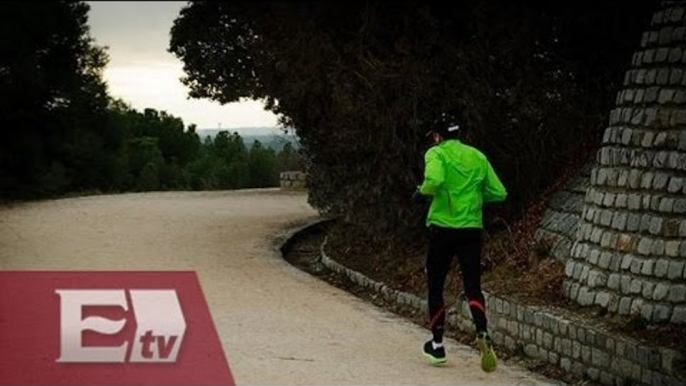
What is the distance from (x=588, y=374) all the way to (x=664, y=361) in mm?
1105

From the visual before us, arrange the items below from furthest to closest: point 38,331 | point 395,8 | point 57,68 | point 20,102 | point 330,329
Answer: point 395,8 → point 330,329 → point 38,331 → point 20,102 → point 57,68

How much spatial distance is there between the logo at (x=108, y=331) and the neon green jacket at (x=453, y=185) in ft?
6.86

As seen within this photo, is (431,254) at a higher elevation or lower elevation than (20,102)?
lower

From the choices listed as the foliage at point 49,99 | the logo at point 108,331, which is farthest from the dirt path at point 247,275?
the foliage at point 49,99

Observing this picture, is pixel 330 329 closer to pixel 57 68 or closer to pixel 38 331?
pixel 38 331

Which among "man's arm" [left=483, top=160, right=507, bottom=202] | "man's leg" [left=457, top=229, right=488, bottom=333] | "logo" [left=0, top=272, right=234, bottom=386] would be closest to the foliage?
"logo" [left=0, top=272, right=234, bottom=386]

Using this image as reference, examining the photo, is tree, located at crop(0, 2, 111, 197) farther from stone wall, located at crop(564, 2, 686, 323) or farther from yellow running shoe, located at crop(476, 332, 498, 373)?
stone wall, located at crop(564, 2, 686, 323)

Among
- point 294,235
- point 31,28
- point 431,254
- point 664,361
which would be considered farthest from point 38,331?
point 294,235

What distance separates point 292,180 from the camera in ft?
98.5

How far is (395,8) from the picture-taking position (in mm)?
12586

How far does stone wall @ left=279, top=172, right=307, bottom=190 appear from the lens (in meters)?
29.8

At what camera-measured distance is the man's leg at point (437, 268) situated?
830 centimetres

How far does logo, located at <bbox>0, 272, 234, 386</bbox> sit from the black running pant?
176cm

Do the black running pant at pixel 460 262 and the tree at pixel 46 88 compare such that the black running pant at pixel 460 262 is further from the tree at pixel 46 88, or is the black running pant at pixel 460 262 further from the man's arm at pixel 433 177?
the tree at pixel 46 88
